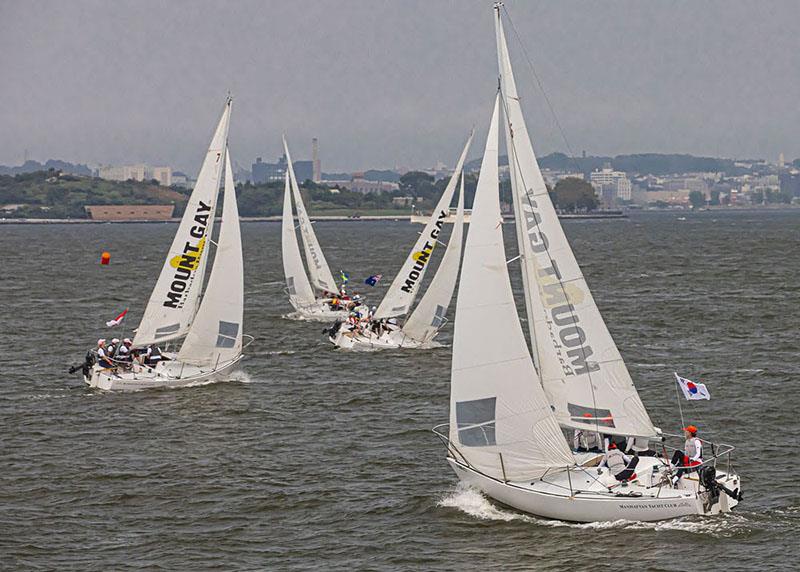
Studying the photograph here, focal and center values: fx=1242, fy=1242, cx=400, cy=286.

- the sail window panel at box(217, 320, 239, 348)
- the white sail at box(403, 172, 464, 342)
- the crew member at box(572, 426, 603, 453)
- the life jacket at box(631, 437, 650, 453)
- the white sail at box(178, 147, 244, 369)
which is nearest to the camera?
the life jacket at box(631, 437, 650, 453)

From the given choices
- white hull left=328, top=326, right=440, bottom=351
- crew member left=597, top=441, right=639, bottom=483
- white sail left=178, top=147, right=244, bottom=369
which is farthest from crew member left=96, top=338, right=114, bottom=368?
crew member left=597, top=441, right=639, bottom=483

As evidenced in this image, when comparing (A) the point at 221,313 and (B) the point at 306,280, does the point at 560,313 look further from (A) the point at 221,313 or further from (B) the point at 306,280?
(B) the point at 306,280

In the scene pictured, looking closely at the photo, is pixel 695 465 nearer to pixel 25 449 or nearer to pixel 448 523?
pixel 448 523

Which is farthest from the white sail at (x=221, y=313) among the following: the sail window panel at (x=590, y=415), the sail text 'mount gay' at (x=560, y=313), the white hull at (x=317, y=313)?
the white hull at (x=317, y=313)

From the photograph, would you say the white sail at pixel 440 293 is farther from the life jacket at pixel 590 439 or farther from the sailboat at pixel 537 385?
the sailboat at pixel 537 385

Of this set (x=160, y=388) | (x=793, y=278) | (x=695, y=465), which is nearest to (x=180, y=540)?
(x=695, y=465)

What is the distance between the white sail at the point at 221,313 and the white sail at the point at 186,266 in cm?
73

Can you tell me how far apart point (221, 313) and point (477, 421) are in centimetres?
1857

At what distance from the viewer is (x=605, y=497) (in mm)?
→ 27703

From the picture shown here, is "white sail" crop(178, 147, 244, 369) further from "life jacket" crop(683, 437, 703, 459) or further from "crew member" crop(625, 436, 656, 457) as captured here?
"life jacket" crop(683, 437, 703, 459)

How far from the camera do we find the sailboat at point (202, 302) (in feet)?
149

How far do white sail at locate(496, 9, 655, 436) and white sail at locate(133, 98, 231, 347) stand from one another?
61.4 ft

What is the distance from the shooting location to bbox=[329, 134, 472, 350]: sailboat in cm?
5344

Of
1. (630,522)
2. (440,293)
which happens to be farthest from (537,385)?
(440,293)
